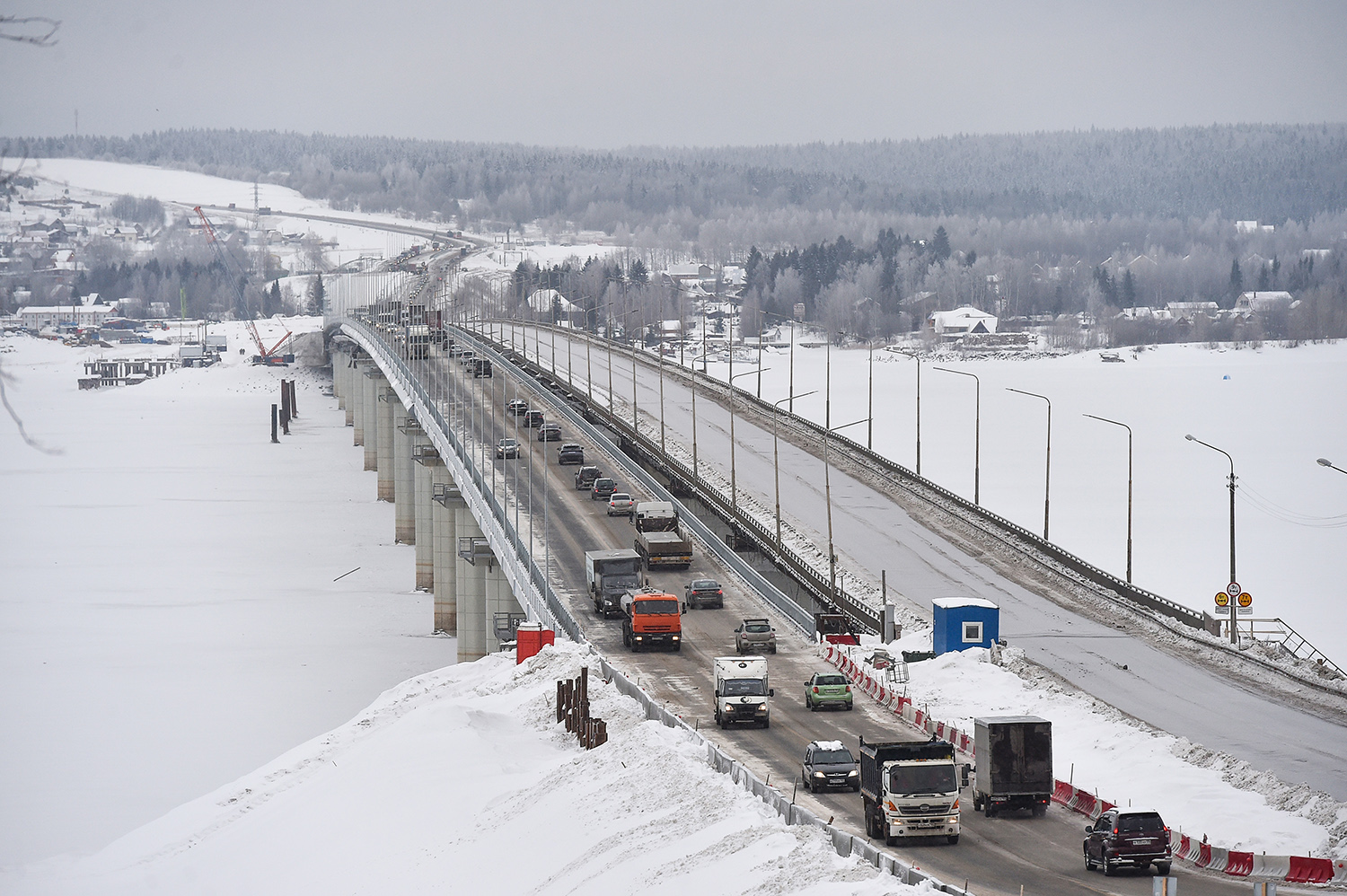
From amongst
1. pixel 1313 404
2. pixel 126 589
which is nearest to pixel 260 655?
pixel 126 589

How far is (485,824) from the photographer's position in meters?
33.0

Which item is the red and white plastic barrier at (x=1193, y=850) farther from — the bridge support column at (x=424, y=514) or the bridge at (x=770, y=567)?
the bridge support column at (x=424, y=514)

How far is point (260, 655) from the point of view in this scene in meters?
61.7

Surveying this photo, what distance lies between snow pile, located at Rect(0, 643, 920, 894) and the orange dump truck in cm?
519

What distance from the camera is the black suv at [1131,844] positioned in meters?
24.7

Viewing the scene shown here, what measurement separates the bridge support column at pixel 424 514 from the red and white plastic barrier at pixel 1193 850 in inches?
1747

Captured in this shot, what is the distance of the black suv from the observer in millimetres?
24656

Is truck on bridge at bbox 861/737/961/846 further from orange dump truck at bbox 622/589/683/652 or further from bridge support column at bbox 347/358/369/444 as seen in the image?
bridge support column at bbox 347/358/369/444

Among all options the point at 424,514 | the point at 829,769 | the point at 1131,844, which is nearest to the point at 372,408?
the point at 424,514

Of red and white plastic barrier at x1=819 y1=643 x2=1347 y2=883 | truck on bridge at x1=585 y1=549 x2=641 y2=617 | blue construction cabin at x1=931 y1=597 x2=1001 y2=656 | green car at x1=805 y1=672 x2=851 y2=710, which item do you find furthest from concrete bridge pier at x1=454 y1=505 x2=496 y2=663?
green car at x1=805 y1=672 x2=851 y2=710

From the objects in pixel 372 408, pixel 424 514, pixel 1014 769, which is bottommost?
pixel 424 514

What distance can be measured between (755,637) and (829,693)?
8.76 metres

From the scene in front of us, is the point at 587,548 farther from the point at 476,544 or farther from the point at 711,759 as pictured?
the point at 711,759

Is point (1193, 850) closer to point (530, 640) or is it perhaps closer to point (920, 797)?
point (920, 797)
